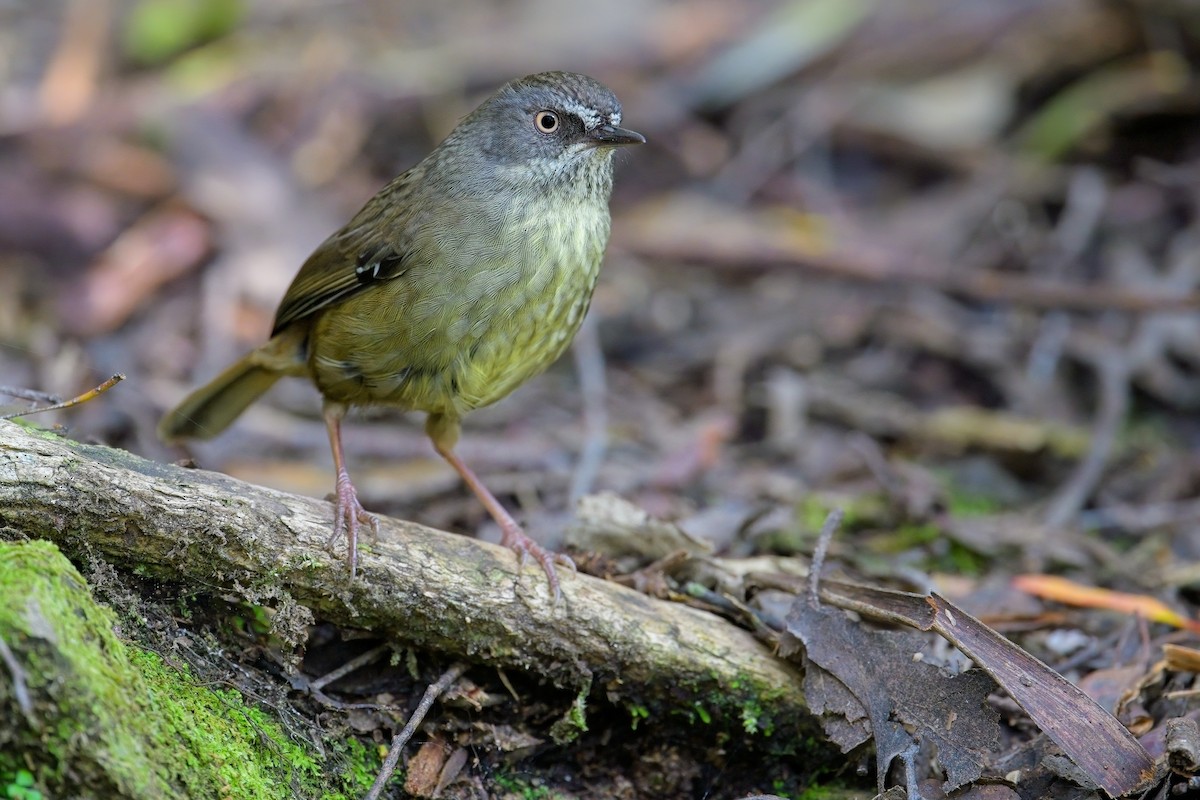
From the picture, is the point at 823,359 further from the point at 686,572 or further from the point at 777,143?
the point at 686,572

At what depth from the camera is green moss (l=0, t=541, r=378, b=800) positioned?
255cm

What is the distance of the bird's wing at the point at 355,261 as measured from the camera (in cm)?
457

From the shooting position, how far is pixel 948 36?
30.1 feet

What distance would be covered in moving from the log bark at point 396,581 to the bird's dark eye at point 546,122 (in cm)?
180

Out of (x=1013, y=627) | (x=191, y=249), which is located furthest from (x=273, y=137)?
(x=1013, y=627)

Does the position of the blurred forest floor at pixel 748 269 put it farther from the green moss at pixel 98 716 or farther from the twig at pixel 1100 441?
the green moss at pixel 98 716

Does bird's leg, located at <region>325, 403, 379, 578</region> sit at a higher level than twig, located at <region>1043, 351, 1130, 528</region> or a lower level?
higher

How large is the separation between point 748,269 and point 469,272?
4.19m

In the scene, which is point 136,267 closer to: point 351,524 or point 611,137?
point 611,137

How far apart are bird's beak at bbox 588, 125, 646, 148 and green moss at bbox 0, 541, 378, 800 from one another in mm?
2557

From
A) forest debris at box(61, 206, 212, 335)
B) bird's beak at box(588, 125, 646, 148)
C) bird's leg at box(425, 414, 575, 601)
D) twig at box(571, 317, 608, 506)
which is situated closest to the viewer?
bird's leg at box(425, 414, 575, 601)

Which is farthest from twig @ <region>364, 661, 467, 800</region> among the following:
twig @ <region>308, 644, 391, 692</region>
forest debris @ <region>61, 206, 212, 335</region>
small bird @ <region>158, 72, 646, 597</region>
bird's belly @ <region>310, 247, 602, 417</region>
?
forest debris @ <region>61, 206, 212, 335</region>

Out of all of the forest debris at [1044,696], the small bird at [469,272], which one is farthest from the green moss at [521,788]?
the forest debris at [1044,696]

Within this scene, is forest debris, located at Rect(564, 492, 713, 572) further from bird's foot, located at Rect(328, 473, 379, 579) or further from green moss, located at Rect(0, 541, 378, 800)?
green moss, located at Rect(0, 541, 378, 800)
